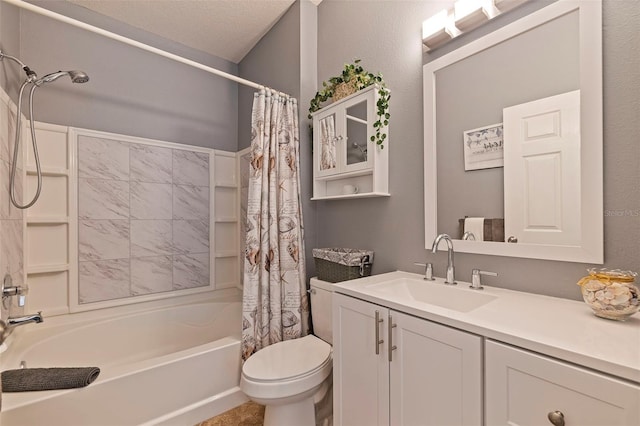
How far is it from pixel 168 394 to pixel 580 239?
6.66ft

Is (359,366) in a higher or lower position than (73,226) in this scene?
lower

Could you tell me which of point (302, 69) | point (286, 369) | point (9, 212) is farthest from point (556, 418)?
point (9, 212)

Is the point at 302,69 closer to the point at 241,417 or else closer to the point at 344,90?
the point at 344,90

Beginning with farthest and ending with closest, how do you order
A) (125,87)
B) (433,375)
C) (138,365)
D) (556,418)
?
(125,87) < (138,365) < (433,375) < (556,418)

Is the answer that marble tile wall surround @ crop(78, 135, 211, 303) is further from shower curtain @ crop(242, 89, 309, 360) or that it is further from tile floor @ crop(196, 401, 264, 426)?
tile floor @ crop(196, 401, 264, 426)

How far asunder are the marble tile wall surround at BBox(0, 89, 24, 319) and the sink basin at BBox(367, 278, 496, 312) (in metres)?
1.90

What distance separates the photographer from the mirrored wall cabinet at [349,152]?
5.28ft

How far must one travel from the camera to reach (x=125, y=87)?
2342mm

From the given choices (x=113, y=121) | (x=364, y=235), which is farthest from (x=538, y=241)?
(x=113, y=121)

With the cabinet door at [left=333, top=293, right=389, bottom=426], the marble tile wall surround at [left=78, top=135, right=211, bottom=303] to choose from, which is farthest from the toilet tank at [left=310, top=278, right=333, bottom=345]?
the marble tile wall surround at [left=78, top=135, right=211, bottom=303]

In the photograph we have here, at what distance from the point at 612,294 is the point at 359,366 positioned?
2.85 feet

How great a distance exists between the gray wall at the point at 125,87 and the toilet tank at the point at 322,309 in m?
1.83

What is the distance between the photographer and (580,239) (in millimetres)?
988

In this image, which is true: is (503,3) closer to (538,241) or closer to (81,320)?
(538,241)
